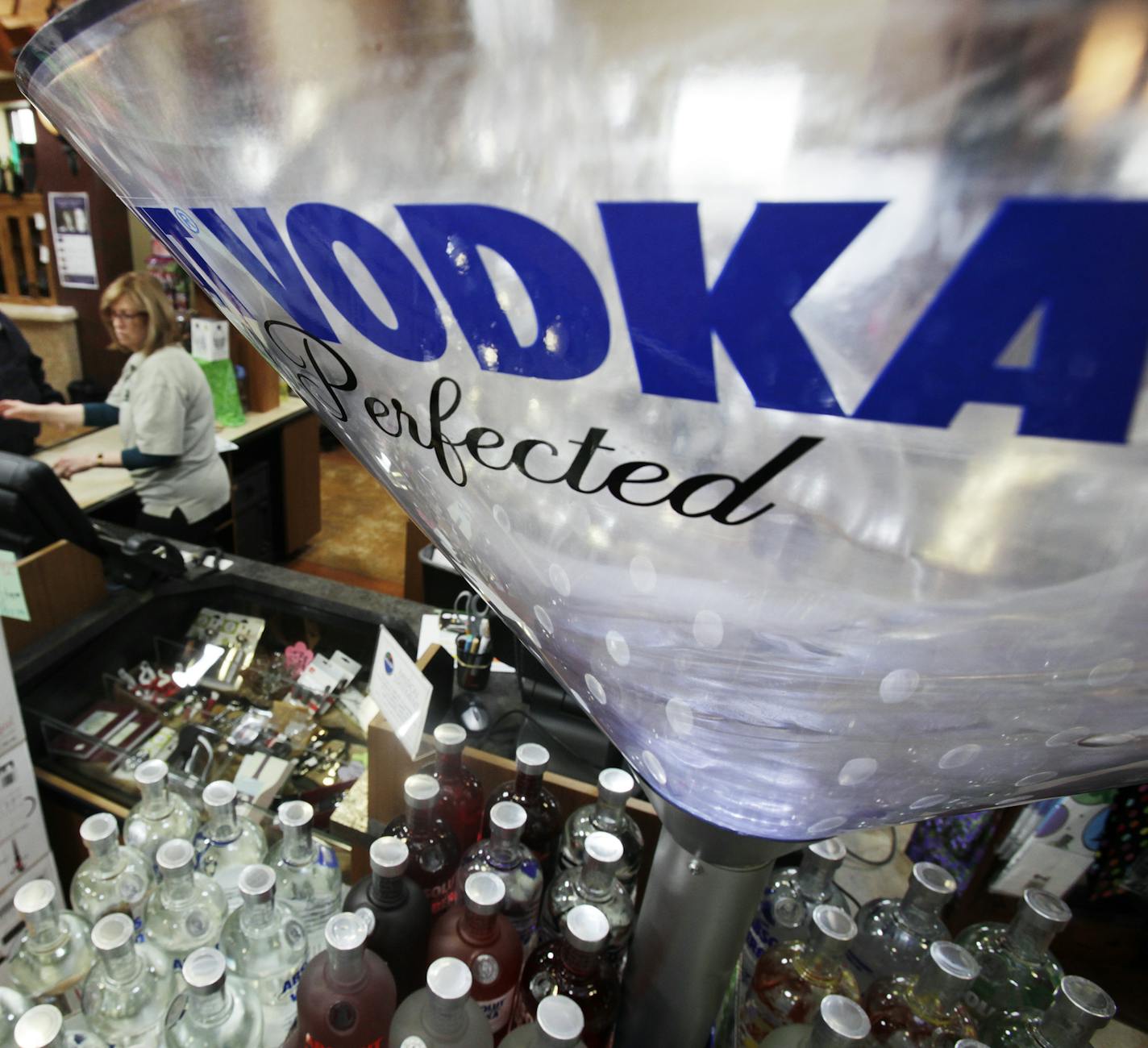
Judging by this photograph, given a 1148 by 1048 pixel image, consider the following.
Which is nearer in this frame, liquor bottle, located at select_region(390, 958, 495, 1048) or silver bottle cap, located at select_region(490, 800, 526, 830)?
liquor bottle, located at select_region(390, 958, 495, 1048)

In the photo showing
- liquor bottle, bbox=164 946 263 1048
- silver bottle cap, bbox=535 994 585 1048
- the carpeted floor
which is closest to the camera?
silver bottle cap, bbox=535 994 585 1048

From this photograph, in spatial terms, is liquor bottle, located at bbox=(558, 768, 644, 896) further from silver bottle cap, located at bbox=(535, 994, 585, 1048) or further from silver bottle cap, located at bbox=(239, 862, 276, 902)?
silver bottle cap, located at bbox=(239, 862, 276, 902)

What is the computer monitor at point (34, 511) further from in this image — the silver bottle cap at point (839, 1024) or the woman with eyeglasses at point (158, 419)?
the silver bottle cap at point (839, 1024)

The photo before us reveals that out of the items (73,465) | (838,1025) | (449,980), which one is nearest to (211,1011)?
(449,980)

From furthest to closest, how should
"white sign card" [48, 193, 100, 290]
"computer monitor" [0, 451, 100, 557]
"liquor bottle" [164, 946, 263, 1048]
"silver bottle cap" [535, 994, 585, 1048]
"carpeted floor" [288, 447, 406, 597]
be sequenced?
1. "white sign card" [48, 193, 100, 290]
2. "carpeted floor" [288, 447, 406, 597]
3. "computer monitor" [0, 451, 100, 557]
4. "liquor bottle" [164, 946, 263, 1048]
5. "silver bottle cap" [535, 994, 585, 1048]

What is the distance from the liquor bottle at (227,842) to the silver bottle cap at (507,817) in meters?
0.40

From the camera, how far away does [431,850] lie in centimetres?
88

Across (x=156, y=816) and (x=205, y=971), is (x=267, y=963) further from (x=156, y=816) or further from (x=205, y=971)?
(x=156, y=816)

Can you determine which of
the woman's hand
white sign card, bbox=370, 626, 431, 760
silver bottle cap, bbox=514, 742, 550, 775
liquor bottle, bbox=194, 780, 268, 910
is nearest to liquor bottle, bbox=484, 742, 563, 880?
silver bottle cap, bbox=514, 742, 550, 775

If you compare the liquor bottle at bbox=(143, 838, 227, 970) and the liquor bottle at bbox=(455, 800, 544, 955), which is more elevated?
the liquor bottle at bbox=(455, 800, 544, 955)

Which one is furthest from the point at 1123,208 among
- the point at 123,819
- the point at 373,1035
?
the point at 123,819

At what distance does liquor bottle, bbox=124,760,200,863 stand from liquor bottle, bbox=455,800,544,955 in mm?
432

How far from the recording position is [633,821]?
93 cm

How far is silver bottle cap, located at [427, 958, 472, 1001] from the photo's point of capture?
2.01 ft
